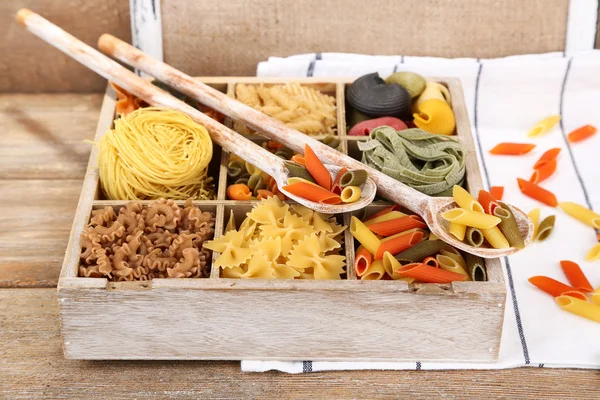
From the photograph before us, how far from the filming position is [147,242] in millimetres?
1459

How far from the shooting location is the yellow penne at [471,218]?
54.6 inches

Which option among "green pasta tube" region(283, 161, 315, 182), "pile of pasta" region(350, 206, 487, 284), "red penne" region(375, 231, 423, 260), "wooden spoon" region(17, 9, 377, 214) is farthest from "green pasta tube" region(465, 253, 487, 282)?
"green pasta tube" region(283, 161, 315, 182)

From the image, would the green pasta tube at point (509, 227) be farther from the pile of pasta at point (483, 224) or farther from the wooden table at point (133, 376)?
the wooden table at point (133, 376)

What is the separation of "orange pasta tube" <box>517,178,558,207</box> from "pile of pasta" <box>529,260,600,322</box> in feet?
0.74

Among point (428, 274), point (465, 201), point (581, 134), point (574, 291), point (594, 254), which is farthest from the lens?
point (581, 134)

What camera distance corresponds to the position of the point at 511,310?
156 centimetres

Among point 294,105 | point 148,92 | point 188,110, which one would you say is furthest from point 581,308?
point 148,92

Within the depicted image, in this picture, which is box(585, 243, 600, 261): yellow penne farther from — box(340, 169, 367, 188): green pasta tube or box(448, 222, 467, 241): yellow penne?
box(340, 169, 367, 188): green pasta tube

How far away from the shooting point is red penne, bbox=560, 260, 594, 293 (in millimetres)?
1585

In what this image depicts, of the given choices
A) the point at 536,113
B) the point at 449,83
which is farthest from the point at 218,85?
the point at 536,113

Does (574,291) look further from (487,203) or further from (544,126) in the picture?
(544,126)

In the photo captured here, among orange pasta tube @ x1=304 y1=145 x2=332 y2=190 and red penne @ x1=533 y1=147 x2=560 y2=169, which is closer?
orange pasta tube @ x1=304 y1=145 x2=332 y2=190

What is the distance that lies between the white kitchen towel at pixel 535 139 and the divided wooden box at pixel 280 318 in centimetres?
16

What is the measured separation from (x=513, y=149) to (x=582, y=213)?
0.94 ft
